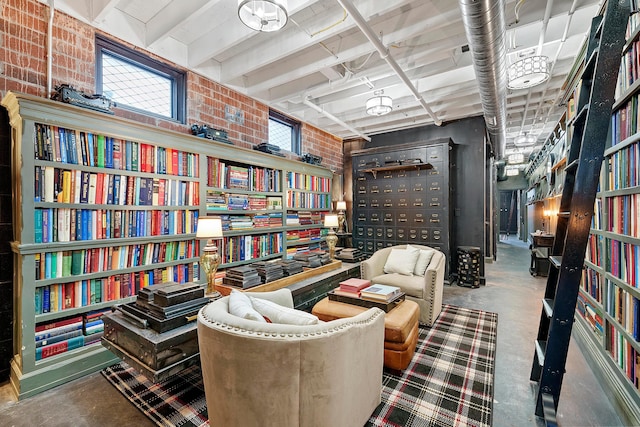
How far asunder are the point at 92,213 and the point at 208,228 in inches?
35.7

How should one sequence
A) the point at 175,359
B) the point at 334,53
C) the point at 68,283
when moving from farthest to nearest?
the point at 334,53 < the point at 68,283 < the point at 175,359

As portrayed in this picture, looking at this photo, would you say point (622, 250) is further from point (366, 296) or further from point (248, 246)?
point (248, 246)

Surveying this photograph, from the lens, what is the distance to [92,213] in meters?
2.21

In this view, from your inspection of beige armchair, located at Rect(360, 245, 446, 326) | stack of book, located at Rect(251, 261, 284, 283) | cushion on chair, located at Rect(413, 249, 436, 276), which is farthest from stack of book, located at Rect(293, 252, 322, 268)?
cushion on chair, located at Rect(413, 249, 436, 276)

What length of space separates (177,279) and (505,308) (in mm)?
4003

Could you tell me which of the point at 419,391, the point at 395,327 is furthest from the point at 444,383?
the point at 395,327

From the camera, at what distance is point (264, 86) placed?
357 cm

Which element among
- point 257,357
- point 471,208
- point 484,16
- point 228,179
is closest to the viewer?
point 257,357

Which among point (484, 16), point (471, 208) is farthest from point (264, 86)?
point (471, 208)

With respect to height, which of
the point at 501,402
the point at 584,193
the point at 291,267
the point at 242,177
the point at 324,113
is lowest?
the point at 501,402

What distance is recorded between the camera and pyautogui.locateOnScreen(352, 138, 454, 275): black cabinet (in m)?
4.70

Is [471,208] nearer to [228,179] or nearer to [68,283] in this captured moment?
[228,179]

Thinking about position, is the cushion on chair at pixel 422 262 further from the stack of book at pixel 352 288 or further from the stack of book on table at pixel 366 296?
the stack of book at pixel 352 288

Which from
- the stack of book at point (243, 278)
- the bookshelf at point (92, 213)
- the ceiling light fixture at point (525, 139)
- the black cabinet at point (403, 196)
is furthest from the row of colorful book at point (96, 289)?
the ceiling light fixture at point (525, 139)
